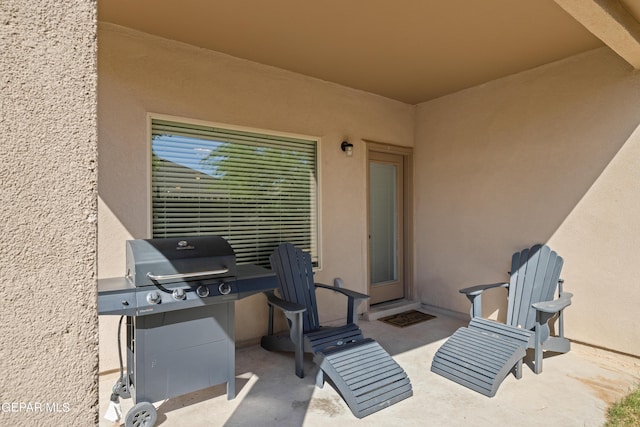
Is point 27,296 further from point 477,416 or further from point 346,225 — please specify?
point 346,225

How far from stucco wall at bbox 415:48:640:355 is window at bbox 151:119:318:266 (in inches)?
78.5

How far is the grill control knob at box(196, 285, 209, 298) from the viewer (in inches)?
99.4

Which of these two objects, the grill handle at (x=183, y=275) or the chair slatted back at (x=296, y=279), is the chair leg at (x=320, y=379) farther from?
the grill handle at (x=183, y=275)

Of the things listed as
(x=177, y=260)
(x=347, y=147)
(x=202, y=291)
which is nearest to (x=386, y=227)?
(x=347, y=147)

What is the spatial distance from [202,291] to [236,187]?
1.56 m

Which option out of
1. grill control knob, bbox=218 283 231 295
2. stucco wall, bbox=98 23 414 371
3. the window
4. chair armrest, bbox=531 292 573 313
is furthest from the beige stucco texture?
grill control knob, bbox=218 283 231 295

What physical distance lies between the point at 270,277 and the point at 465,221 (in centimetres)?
314

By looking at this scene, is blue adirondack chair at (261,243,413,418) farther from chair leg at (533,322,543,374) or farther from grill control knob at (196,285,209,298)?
chair leg at (533,322,543,374)

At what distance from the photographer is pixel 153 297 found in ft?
7.67

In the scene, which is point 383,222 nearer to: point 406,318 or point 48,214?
point 406,318

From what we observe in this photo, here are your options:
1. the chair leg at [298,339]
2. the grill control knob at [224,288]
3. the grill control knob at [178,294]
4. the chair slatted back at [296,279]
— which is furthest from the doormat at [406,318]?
the grill control knob at [178,294]

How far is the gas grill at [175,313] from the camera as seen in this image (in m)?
2.34

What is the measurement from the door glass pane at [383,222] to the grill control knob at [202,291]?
10.2 ft

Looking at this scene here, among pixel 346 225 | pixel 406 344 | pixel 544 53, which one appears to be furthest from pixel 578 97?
pixel 406 344
